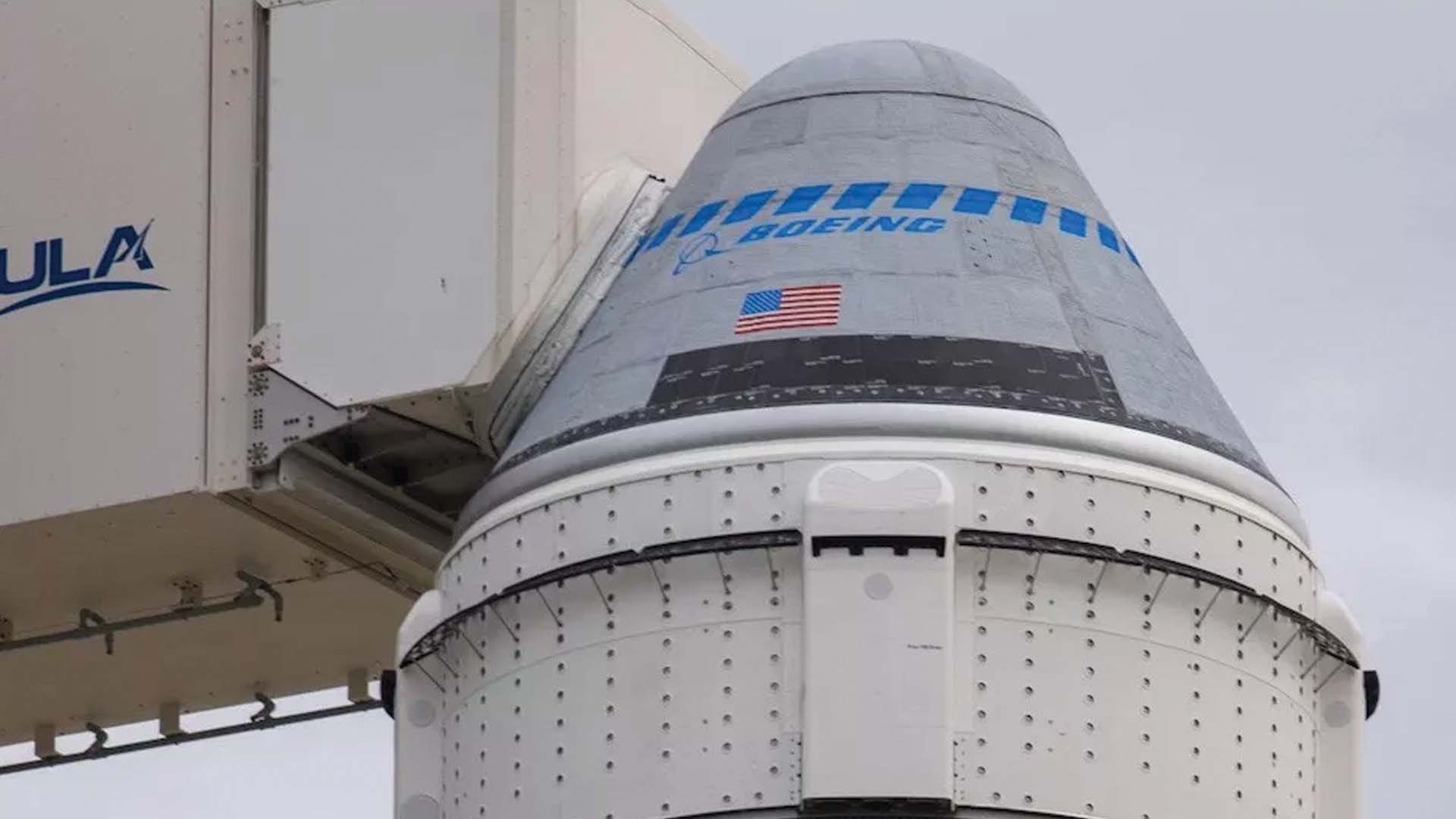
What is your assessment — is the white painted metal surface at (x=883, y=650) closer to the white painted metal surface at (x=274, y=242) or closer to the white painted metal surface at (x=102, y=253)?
the white painted metal surface at (x=274, y=242)

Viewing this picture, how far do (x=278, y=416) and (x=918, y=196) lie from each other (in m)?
5.01

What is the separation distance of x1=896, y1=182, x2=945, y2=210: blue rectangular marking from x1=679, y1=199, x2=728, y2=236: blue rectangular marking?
1346 mm

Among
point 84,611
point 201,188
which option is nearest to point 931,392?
point 201,188

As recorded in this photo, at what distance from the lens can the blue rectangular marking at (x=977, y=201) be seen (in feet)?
90.8

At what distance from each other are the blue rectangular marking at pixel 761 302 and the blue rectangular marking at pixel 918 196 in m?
1.26

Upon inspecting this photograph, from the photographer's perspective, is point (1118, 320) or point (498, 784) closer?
point (498, 784)

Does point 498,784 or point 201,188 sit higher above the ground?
point 201,188

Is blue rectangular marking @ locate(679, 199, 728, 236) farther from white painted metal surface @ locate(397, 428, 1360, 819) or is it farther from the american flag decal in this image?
white painted metal surface @ locate(397, 428, 1360, 819)

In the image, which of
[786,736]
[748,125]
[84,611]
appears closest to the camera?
[786,736]

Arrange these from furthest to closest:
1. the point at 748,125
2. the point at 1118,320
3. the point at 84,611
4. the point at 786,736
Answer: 1. the point at 84,611
2. the point at 748,125
3. the point at 1118,320
4. the point at 786,736

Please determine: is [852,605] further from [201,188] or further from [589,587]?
[201,188]

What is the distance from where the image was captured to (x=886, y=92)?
95.4ft

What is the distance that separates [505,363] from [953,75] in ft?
13.2

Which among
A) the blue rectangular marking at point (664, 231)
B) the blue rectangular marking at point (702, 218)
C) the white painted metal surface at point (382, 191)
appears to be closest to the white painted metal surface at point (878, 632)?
the blue rectangular marking at point (702, 218)
